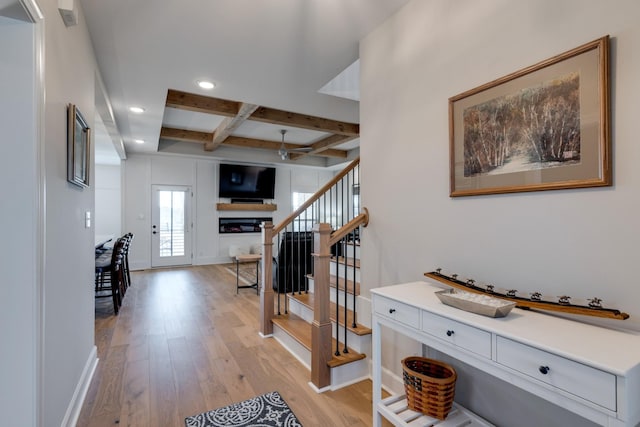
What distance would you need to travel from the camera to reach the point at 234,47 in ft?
8.75

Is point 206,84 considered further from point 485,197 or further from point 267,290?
point 485,197

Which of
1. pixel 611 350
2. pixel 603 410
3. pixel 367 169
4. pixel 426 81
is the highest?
pixel 426 81

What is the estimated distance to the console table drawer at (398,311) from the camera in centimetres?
151

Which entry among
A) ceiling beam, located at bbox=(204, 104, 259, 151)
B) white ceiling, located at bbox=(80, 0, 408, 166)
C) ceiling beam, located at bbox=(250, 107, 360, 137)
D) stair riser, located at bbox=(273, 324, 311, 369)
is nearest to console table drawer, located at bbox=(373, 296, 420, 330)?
stair riser, located at bbox=(273, 324, 311, 369)

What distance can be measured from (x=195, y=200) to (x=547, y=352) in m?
7.41

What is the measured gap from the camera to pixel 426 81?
6.52ft

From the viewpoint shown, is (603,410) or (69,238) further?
(69,238)

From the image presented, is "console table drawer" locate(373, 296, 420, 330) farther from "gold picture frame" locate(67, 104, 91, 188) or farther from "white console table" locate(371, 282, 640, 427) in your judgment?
"gold picture frame" locate(67, 104, 91, 188)

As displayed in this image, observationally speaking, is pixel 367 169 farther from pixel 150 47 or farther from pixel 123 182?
pixel 123 182

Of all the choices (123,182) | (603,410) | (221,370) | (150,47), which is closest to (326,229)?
(221,370)

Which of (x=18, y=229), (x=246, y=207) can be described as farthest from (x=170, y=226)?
(x=18, y=229)

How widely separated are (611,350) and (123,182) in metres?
7.77

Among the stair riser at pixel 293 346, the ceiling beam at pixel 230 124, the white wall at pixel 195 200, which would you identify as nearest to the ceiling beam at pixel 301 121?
the ceiling beam at pixel 230 124

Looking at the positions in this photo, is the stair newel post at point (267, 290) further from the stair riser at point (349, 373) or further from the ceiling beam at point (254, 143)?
the ceiling beam at point (254, 143)
